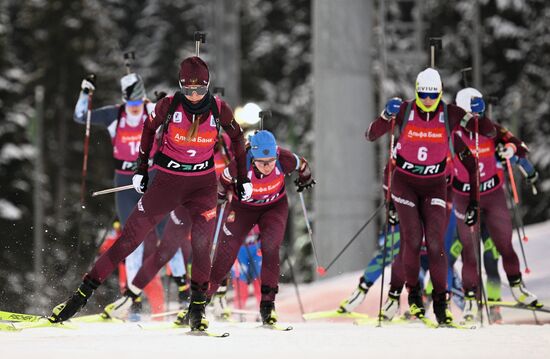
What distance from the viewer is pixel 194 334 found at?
8.73 meters

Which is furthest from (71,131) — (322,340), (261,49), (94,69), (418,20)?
(322,340)

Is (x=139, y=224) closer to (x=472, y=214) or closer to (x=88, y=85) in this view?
(x=88, y=85)

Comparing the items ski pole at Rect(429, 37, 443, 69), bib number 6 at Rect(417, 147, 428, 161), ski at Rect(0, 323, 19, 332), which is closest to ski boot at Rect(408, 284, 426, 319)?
bib number 6 at Rect(417, 147, 428, 161)

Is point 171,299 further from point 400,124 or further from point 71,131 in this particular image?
point 71,131

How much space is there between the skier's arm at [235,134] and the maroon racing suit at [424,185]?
143 centimetres

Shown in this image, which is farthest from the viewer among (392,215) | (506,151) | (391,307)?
(506,151)

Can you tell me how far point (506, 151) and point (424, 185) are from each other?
203 cm

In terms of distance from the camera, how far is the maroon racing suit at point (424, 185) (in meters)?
9.80

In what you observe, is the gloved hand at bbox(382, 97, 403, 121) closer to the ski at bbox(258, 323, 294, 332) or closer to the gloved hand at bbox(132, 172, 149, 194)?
the ski at bbox(258, 323, 294, 332)

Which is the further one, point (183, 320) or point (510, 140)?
point (510, 140)

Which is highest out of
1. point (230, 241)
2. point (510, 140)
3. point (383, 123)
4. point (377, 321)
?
point (383, 123)

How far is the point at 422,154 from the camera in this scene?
32.7 ft

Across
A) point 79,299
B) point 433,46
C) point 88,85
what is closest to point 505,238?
point 433,46

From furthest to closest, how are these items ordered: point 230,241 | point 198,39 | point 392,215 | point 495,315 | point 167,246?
point 495,315
point 167,246
point 392,215
point 230,241
point 198,39
